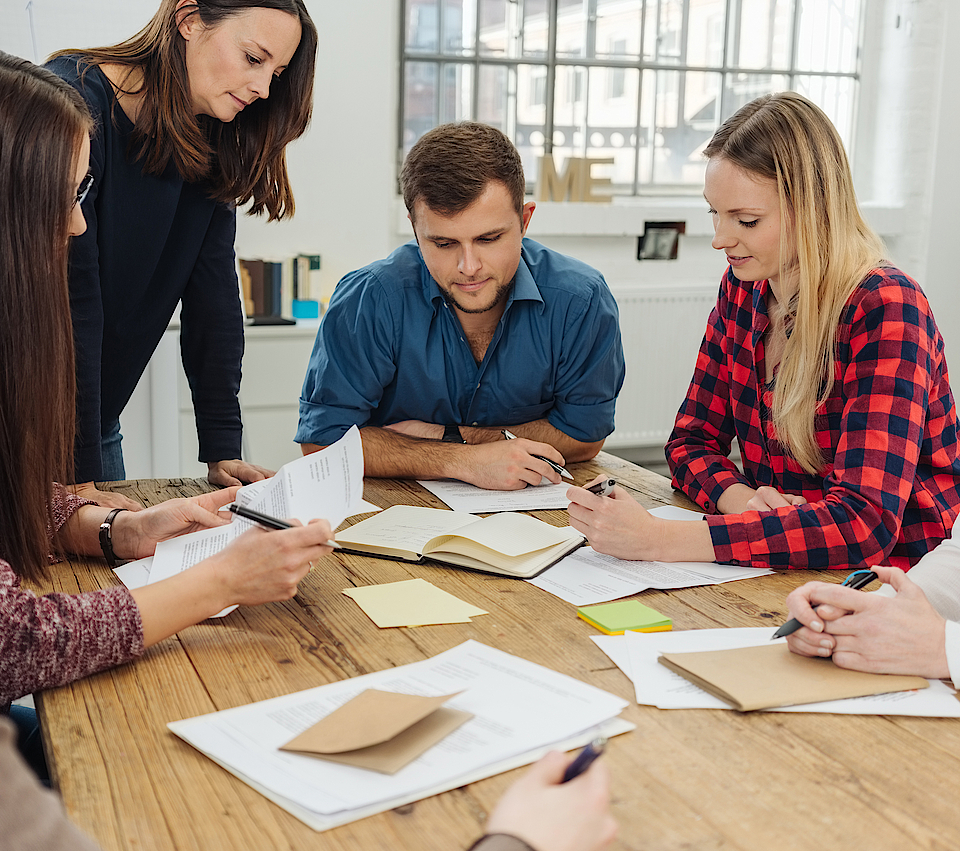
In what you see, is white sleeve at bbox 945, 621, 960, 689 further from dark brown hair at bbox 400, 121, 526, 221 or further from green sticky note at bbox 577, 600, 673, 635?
dark brown hair at bbox 400, 121, 526, 221

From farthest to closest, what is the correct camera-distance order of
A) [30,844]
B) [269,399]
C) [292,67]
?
[269,399] → [292,67] → [30,844]

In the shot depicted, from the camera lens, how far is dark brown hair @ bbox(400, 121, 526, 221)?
6.35ft

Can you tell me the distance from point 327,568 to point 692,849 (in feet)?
2.54

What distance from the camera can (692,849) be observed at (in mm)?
796

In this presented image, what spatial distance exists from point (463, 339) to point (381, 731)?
4.23 ft

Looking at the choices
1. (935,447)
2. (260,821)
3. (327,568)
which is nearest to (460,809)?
(260,821)

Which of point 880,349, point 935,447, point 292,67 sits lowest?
point 935,447

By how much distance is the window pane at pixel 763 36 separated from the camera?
169 inches

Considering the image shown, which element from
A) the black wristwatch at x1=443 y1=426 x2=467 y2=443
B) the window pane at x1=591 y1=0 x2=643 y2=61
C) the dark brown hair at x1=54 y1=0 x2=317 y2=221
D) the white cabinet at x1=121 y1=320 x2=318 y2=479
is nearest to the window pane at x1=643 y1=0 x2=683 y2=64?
the window pane at x1=591 y1=0 x2=643 y2=61

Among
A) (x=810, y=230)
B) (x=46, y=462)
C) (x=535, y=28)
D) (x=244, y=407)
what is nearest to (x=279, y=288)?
(x=244, y=407)

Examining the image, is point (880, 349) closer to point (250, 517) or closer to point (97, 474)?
point (250, 517)

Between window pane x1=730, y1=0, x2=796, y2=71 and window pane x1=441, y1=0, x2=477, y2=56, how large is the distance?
116cm

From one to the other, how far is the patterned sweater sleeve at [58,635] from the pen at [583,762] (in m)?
0.55

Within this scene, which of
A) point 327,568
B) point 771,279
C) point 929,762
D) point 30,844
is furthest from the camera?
point 771,279
